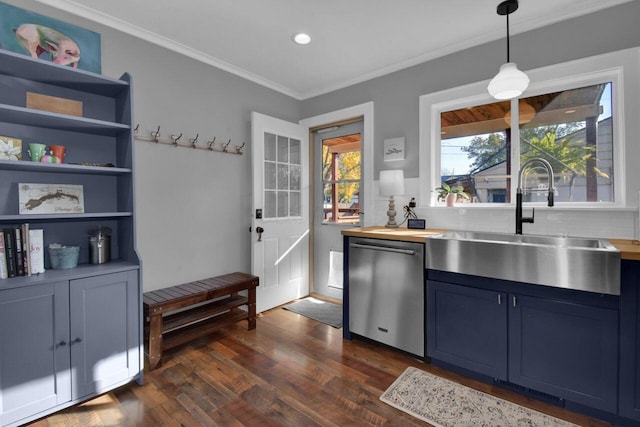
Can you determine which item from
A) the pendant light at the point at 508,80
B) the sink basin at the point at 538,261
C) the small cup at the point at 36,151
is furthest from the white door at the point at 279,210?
the pendant light at the point at 508,80

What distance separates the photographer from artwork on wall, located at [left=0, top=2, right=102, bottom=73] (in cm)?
179

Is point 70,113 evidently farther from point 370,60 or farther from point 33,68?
point 370,60

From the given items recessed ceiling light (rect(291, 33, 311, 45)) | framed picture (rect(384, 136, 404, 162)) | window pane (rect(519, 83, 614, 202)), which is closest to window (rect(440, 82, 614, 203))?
window pane (rect(519, 83, 614, 202))

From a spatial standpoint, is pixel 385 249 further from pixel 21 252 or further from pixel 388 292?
pixel 21 252

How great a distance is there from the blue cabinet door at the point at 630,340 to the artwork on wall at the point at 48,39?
11.3ft

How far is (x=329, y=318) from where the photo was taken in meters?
3.16

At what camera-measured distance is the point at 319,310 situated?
338cm

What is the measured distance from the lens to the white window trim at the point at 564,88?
6.72 feet

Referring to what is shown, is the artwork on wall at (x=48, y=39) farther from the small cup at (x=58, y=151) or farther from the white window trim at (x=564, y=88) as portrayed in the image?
the white window trim at (x=564, y=88)

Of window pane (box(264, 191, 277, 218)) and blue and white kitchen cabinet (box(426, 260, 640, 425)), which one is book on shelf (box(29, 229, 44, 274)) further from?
blue and white kitchen cabinet (box(426, 260, 640, 425))

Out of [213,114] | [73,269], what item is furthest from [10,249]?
[213,114]

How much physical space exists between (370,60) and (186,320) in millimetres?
2874

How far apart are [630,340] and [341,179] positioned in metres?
2.75

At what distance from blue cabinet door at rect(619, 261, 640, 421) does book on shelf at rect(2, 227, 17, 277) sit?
3.36 metres
